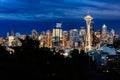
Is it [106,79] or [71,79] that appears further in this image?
[106,79]

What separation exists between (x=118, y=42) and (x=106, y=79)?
5667cm

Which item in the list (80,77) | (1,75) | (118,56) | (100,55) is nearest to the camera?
(1,75)

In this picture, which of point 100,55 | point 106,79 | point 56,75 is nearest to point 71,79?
point 56,75

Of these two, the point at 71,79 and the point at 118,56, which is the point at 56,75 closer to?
the point at 71,79

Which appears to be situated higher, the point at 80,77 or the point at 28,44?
the point at 28,44

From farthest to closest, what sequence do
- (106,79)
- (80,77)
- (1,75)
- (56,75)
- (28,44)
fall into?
(106,79), (28,44), (80,77), (56,75), (1,75)

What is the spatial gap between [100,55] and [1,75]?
8256 cm

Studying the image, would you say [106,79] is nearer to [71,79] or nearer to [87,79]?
[87,79]

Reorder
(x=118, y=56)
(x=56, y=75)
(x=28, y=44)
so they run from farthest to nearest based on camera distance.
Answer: (x=118, y=56) < (x=28, y=44) < (x=56, y=75)

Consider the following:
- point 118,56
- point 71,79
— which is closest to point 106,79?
point 71,79

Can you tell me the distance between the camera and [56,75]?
2938 centimetres

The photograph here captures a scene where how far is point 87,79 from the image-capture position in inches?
1320

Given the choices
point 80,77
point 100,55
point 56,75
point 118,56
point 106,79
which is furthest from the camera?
point 100,55

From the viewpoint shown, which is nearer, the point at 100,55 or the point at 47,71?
the point at 47,71
